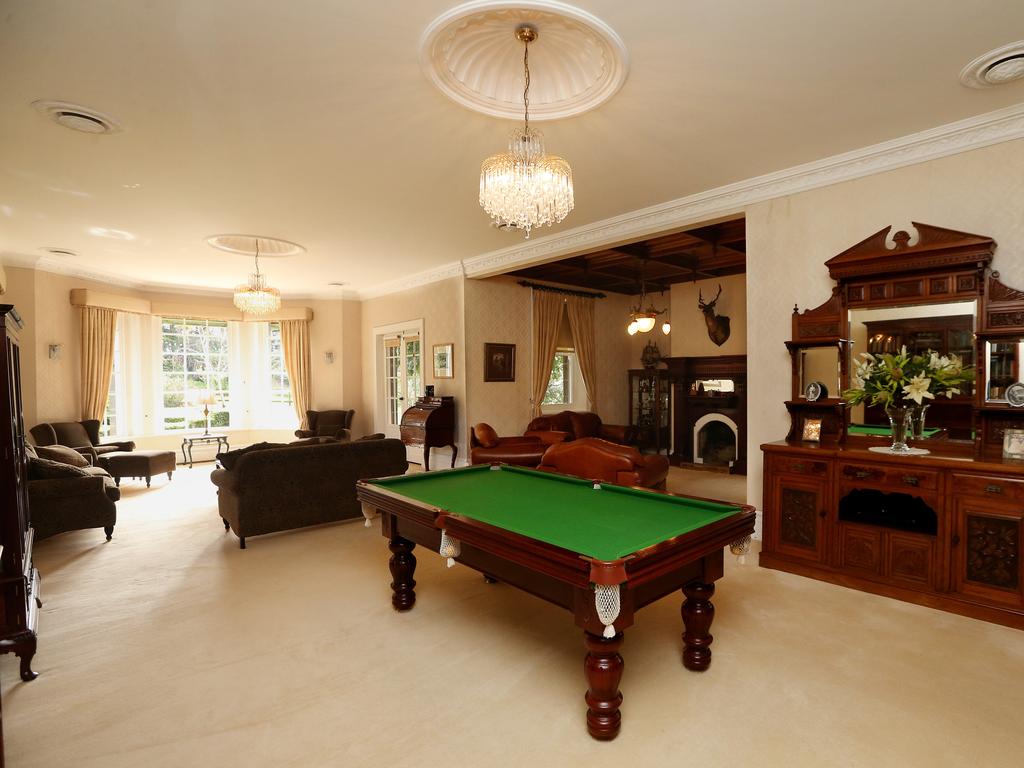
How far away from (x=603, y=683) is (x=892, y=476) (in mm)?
2450

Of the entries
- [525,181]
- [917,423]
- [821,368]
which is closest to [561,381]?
[821,368]

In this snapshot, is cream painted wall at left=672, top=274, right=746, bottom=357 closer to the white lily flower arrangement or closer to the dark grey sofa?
the white lily flower arrangement

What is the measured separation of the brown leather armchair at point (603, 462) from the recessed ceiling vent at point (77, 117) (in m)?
3.77

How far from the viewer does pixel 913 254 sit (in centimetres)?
336

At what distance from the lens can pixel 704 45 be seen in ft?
8.02

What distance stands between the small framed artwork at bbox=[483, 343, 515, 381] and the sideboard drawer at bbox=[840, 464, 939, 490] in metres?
4.90

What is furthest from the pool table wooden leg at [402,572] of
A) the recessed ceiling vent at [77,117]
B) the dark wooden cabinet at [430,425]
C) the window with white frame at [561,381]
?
the window with white frame at [561,381]

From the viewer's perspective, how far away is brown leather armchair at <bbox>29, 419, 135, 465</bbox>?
623 cm

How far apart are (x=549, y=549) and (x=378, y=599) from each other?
5.95 feet

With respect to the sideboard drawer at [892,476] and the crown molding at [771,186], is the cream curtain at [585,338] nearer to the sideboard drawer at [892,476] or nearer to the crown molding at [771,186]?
the crown molding at [771,186]

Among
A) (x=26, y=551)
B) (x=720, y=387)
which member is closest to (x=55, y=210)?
(x=26, y=551)

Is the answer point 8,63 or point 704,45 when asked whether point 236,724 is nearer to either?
point 8,63

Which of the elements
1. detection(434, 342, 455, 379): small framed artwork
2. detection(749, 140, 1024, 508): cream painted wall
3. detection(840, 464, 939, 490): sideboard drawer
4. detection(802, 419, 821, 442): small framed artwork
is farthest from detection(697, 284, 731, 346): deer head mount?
detection(840, 464, 939, 490): sideboard drawer

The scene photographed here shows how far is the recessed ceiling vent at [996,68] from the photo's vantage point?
8.17 feet
